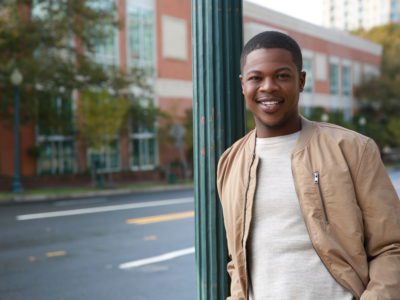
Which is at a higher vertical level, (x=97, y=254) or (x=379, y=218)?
(x=379, y=218)

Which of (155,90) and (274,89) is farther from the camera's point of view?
(155,90)

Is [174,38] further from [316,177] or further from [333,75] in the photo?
[316,177]

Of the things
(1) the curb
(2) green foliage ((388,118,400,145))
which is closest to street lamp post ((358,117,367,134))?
(2) green foliage ((388,118,400,145))

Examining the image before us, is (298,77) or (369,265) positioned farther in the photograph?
(298,77)

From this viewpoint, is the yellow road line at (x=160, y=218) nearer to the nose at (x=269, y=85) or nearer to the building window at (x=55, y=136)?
the nose at (x=269, y=85)

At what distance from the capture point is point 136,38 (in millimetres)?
Result: 32656

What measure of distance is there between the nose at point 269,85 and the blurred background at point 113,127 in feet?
3.53

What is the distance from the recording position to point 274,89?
206 centimetres

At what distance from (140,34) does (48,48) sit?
9911 mm

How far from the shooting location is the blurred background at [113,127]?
8.27 metres

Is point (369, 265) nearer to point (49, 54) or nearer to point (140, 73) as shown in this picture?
point (49, 54)

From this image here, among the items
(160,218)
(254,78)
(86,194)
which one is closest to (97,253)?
(160,218)

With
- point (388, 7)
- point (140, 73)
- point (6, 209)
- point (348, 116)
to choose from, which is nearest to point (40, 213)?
point (6, 209)

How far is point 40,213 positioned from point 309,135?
14040 millimetres
